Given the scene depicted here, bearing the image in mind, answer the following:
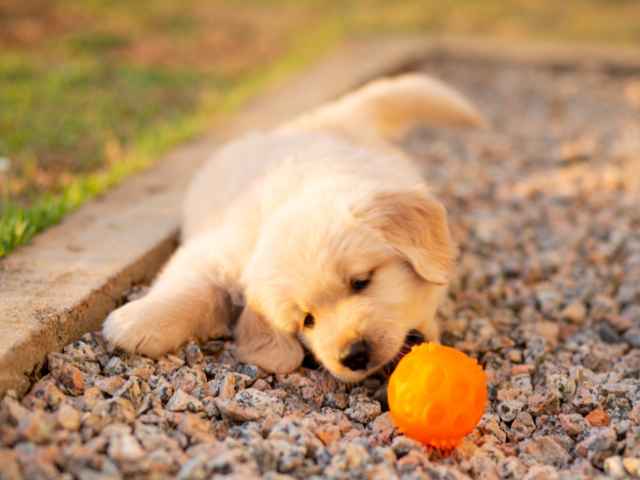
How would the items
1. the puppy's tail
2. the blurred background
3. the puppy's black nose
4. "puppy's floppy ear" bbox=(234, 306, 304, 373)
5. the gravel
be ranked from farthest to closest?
the blurred background, the puppy's tail, "puppy's floppy ear" bbox=(234, 306, 304, 373), the puppy's black nose, the gravel

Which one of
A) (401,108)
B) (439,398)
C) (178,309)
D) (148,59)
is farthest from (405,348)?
(148,59)

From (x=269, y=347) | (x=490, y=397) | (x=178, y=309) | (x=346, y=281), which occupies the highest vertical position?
(x=346, y=281)

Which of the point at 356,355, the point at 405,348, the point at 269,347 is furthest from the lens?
the point at 405,348

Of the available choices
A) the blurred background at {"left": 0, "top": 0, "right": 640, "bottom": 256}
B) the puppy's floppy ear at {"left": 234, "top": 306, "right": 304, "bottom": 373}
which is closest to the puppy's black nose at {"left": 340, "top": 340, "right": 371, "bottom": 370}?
the puppy's floppy ear at {"left": 234, "top": 306, "right": 304, "bottom": 373}

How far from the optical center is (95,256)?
3.21m

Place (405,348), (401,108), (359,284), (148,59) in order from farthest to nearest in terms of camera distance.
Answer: (148,59)
(401,108)
(405,348)
(359,284)

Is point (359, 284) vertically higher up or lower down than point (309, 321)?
higher up

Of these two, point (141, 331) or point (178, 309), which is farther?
point (178, 309)

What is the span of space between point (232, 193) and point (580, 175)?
2577 millimetres

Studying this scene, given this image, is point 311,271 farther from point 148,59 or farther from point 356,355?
point 148,59

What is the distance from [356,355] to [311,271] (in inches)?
12.0

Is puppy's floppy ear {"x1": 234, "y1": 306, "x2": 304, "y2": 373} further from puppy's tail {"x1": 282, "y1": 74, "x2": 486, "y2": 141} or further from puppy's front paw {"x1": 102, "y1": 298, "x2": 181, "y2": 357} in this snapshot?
puppy's tail {"x1": 282, "y1": 74, "x2": 486, "y2": 141}

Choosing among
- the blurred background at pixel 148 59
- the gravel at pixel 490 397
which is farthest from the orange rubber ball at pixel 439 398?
the blurred background at pixel 148 59

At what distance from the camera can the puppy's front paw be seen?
271cm
